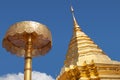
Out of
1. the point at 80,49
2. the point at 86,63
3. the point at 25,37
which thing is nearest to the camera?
the point at 25,37

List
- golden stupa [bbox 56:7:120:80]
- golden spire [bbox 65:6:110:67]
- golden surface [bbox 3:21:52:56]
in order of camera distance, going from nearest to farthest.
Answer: golden surface [bbox 3:21:52:56] < golden stupa [bbox 56:7:120:80] < golden spire [bbox 65:6:110:67]

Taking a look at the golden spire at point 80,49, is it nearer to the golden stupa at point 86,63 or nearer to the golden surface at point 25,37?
the golden stupa at point 86,63

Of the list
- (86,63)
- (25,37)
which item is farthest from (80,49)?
(25,37)

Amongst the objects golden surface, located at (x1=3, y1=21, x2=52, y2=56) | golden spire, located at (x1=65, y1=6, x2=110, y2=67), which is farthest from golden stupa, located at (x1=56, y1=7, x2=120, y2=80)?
golden surface, located at (x1=3, y1=21, x2=52, y2=56)

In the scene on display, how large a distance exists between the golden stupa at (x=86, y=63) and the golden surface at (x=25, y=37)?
1560 centimetres

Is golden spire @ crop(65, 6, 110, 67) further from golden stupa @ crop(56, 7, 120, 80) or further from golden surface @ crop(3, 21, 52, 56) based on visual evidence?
golden surface @ crop(3, 21, 52, 56)

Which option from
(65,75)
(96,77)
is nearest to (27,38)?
(96,77)

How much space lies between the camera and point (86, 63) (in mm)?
25375

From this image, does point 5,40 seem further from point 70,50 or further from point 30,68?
point 70,50

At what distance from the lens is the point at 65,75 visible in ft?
88.7

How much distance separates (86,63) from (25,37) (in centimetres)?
1699

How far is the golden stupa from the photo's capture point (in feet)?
81.3

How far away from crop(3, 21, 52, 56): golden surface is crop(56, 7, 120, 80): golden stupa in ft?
51.2

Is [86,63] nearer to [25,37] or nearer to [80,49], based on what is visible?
[80,49]
